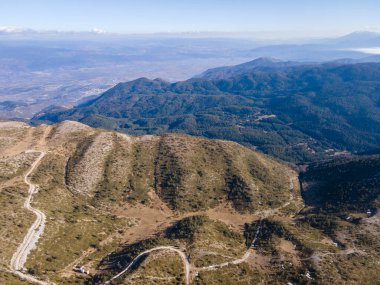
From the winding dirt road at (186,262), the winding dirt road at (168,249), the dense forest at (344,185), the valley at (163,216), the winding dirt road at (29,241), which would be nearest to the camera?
the winding dirt road at (29,241)

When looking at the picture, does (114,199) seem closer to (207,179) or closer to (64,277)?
(207,179)

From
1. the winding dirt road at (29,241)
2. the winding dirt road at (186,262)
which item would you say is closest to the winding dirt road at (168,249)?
the winding dirt road at (186,262)

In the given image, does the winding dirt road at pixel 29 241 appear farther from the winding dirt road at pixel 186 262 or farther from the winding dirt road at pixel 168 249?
the winding dirt road at pixel 186 262

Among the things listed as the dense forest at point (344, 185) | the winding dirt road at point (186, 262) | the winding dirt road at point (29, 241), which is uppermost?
the winding dirt road at point (29, 241)

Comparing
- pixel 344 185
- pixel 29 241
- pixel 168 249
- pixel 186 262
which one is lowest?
pixel 344 185

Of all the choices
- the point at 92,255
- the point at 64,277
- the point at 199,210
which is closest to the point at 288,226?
the point at 199,210

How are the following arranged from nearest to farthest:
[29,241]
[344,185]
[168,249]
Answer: [29,241] → [168,249] → [344,185]

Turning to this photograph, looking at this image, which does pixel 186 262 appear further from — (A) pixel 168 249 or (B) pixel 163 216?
(B) pixel 163 216

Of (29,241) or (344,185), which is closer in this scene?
(29,241)

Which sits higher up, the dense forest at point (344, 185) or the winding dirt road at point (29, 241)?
the winding dirt road at point (29, 241)

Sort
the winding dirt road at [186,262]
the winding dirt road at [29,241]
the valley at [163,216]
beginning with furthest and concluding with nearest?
the valley at [163,216]
the winding dirt road at [186,262]
the winding dirt road at [29,241]

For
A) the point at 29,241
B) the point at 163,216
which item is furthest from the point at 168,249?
the point at 29,241
